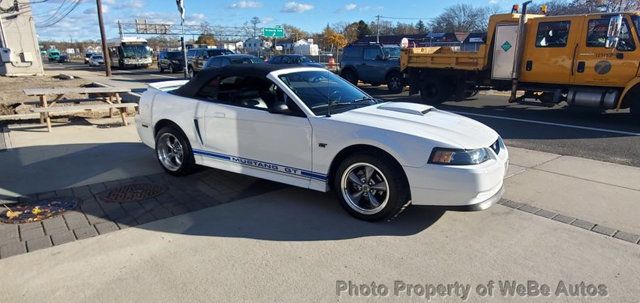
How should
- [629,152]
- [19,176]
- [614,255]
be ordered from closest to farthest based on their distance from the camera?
[614,255] < [19,176] < [629,152]

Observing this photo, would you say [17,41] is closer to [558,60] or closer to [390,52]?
[390,52]

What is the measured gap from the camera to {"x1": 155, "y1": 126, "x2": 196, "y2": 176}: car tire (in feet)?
17.1

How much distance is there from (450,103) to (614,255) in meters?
10.9

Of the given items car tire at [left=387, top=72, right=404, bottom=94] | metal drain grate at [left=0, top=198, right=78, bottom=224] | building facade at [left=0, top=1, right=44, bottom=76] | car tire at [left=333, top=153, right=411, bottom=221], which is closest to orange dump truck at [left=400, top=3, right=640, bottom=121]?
car tire at [left=387, top=72, right=404, bottom=94]

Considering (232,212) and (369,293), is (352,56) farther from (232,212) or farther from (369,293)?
(369,293)

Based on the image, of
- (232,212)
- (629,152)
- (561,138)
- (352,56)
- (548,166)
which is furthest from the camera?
(352,56)

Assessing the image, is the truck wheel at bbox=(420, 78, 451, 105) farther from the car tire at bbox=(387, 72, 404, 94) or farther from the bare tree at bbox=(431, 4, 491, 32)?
the bare tree at bbox=(431, 4, 491, 32)

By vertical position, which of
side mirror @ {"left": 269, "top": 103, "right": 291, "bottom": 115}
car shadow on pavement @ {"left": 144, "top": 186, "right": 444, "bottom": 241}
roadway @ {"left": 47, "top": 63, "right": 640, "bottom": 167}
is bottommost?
roadway @ {"left": 47, "top": 63, "right": 640, "bottom": 167}

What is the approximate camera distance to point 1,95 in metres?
13.8

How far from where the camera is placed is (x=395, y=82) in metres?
17.4

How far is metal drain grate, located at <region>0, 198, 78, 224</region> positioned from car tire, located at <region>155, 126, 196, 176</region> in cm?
118

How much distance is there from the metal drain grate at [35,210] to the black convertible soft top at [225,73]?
176 cm

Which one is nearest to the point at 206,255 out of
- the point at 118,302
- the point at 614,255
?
the point at 118,302

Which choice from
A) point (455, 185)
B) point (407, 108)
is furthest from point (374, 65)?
point (455, 185)
